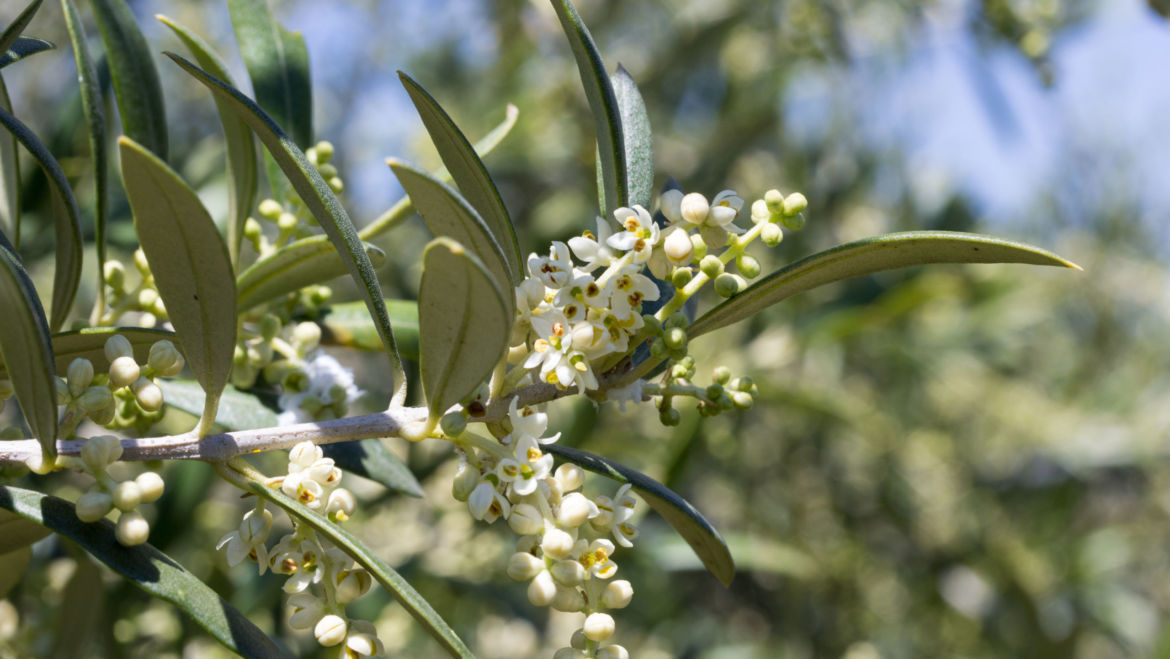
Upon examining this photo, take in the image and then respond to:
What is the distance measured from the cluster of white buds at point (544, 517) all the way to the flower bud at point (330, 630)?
152 millimetres

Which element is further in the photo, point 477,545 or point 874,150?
point 874,150

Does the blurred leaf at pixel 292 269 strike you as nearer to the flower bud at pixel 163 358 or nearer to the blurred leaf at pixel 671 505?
the flower bud at pixel 163 358

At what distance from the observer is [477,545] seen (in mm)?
2459

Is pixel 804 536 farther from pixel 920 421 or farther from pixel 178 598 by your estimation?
pixel 178 598

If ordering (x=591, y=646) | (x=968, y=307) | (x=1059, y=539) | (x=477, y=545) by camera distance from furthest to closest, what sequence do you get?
(x=1059, y=539) → (x=968, y=307) → (x=477, y=545) → (x=591, y=646)

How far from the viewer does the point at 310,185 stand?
78 centimetres

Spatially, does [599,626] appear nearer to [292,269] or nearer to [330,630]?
[330,630]

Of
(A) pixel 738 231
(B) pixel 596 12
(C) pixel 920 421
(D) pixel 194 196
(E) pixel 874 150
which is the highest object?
(D) pixel 194 196

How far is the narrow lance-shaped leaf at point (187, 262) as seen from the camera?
670 mm

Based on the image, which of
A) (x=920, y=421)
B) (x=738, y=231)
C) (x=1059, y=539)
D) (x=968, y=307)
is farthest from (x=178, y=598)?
(x=1059, y=539)

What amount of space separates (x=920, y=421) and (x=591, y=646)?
11.6 ft

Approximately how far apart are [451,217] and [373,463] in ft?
1.59

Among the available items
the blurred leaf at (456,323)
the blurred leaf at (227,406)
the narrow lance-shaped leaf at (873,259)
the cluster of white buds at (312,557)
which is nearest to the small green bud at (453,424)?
the blurred leaf at (456,323)

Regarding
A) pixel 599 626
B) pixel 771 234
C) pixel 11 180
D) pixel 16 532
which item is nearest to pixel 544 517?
pixel 599 626
